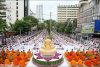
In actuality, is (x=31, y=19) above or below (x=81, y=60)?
above

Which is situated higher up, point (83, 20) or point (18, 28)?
point (83, 20)

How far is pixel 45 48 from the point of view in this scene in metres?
9.34

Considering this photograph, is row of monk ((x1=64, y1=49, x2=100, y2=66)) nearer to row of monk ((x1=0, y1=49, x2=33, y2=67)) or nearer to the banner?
row of monk ((x1=0, y1=49, x2=33, y2=67))

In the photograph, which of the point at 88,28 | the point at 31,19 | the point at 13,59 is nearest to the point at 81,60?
the point at 13,59

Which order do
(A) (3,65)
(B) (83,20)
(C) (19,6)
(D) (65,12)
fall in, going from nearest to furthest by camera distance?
(A) (3,65) → (B) (83,20) → (C) (19,6) → (D) (65,12)

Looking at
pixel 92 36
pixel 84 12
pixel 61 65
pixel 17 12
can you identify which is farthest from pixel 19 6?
pixel 61 65

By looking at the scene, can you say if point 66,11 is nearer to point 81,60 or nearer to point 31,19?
point 31,19

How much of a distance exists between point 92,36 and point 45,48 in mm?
21664

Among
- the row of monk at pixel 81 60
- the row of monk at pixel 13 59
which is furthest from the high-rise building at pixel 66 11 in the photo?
the row of monk at pixel 13 59

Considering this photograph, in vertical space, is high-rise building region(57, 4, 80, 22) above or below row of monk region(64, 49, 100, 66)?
above

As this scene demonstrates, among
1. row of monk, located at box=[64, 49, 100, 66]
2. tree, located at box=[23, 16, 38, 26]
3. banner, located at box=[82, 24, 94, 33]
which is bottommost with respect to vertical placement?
row of monk, located at box=[64, 49, 100, 66]

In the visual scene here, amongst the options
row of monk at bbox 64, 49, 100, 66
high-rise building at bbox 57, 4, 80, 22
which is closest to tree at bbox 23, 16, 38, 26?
high-rise building at bbox 57, 4, 80, 22

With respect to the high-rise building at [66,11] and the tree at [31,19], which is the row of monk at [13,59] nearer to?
the tree at [31,19]

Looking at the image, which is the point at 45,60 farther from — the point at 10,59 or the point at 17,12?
the point at 17,12
